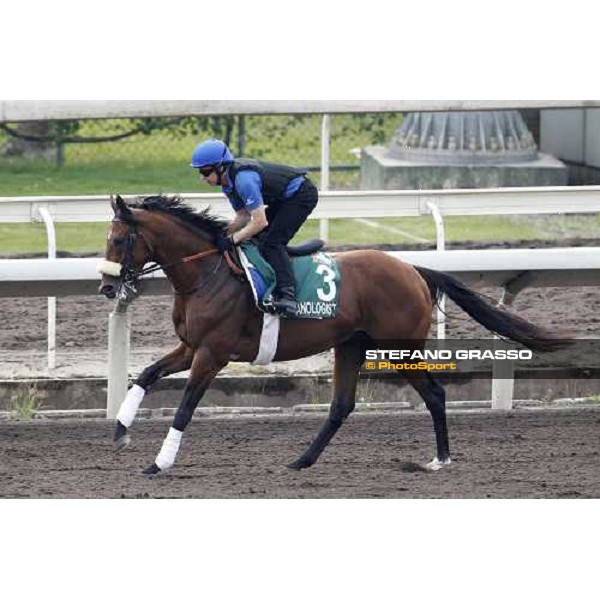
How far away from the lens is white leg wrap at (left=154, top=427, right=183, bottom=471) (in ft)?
27.4

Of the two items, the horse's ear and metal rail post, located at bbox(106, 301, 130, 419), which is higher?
the horse's ear

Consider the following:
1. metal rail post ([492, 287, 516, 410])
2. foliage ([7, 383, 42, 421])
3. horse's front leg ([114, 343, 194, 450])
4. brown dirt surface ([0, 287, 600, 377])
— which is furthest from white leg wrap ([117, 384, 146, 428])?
metal rail post ([492, 287, 516, 410])

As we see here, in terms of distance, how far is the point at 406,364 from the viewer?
878 centimetres

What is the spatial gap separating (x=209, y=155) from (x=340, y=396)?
4.72ft

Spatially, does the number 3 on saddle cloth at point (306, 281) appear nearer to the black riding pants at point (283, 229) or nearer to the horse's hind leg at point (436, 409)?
the black riding pants at point (283, 229)

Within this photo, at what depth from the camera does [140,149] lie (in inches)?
615

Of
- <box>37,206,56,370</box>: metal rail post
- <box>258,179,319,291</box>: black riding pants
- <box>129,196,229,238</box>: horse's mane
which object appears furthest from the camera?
<box>37,206,56,370</box>: metal rail post

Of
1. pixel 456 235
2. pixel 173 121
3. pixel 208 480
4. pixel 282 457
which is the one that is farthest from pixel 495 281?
pixel 173 121

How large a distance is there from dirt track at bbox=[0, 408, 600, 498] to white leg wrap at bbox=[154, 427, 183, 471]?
0.25ft

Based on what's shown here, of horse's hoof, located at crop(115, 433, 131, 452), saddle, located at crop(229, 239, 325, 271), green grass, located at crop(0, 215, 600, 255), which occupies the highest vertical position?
saddle, located at crop(229, 239, 325, 271)

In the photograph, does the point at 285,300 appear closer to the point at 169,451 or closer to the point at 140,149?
the point at 169,451

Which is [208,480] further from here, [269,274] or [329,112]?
[329,112]

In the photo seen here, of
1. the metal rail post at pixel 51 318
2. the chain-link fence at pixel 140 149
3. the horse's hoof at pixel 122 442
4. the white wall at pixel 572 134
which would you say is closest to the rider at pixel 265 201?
the horse's hoof at pixel 122 442

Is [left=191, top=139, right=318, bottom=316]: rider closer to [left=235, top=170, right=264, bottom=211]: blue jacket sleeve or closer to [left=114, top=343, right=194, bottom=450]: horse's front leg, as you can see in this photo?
[left=235, top=170, right=264, bottom=211]: blue jacket sleeve
